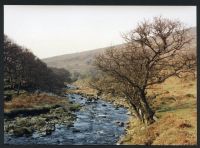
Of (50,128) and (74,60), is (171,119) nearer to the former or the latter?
(74,60)

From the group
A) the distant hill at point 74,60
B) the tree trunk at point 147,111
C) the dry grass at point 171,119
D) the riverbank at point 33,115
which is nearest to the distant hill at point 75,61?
the distant hill at point 74,60

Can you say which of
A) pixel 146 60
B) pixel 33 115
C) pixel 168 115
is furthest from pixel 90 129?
pixel 146 60

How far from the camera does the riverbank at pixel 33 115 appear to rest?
16.8m

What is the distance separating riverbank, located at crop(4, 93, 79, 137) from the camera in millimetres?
16797

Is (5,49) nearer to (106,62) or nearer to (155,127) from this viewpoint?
(106,62)

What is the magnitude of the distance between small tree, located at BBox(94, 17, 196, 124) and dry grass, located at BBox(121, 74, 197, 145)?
0.22m

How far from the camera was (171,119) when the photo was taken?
16.8 metres

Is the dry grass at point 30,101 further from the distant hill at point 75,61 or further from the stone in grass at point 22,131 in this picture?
the distant hill at point 75,61

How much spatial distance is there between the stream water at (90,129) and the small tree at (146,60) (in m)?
0.59

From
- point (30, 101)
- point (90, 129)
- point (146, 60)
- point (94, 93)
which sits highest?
point (146, 60)

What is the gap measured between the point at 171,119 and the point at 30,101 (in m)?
3.54

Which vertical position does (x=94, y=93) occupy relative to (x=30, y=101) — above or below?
above

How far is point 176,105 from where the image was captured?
17.0 metres

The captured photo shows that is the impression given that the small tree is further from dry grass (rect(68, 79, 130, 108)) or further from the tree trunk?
dry grass (rect(68, 79, 130, 108))
